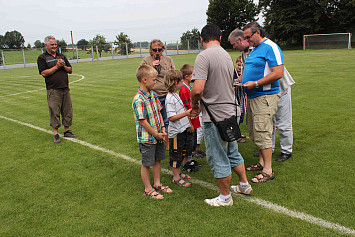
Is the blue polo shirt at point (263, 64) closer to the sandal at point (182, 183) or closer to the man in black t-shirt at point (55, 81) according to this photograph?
the sandal at point (182, 183)

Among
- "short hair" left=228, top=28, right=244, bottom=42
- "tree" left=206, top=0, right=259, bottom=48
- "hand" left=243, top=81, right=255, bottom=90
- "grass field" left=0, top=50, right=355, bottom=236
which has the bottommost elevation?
"grass field" left=0, top=50, right=355, bottom=236

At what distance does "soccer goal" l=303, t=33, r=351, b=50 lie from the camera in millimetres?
33088

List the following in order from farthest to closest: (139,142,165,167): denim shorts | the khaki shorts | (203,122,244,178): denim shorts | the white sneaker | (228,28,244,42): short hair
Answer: (228,28,244,42): short hair < the khaki shorts < (139,142,165,167): denim shorts < the white sneaker < (203,122,244,178): denim shorts

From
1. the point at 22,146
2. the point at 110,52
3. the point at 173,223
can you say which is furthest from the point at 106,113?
the point at 110,52

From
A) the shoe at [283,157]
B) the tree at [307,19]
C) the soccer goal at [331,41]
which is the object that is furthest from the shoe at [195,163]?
the tree at [307,19]

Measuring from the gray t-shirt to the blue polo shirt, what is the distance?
868 mm

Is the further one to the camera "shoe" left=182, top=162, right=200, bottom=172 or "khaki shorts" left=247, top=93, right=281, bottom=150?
"shoe" left=182, top=162, right=200, bottom=172

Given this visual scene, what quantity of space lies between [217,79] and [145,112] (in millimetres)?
1029

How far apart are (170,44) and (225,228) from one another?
49.9 metres

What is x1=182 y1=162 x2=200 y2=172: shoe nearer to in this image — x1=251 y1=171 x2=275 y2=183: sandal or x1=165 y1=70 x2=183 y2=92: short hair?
x1=251 y1=171 x2=275 y2=183: sandal

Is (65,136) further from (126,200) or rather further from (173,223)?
(173,223)

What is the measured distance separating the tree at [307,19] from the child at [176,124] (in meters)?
42.3

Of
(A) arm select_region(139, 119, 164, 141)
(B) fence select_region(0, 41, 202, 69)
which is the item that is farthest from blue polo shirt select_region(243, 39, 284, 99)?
(B) fence select_region(0, 41, 202, 69)

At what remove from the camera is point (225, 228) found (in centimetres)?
299
